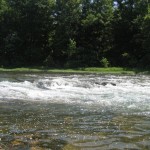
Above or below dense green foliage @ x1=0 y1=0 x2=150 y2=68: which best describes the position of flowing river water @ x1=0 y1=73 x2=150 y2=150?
below

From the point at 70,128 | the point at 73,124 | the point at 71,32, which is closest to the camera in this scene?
the point at 70,128

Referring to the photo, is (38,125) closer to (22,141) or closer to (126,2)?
(22,141)

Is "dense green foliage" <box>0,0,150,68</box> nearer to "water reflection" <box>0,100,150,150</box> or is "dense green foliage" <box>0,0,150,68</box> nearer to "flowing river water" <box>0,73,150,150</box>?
"flowing river water" <box>0,73,150,150</box>

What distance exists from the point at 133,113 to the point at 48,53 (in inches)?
1696

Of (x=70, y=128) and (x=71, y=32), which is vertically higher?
(x=71, y=32)

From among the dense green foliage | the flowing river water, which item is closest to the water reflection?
the flowing river water

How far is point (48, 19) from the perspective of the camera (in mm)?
55594

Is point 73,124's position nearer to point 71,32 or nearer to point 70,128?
point 70,128

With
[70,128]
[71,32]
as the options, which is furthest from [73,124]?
[71,32]

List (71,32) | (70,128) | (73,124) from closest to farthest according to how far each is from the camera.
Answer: (70,128) → (73,124) → (71,32)

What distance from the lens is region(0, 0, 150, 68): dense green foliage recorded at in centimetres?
5203

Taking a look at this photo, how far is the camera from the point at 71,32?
53.2m

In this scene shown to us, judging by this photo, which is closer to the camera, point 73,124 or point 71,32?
point 73,124

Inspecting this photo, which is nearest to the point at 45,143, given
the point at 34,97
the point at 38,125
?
the point at 38,125
